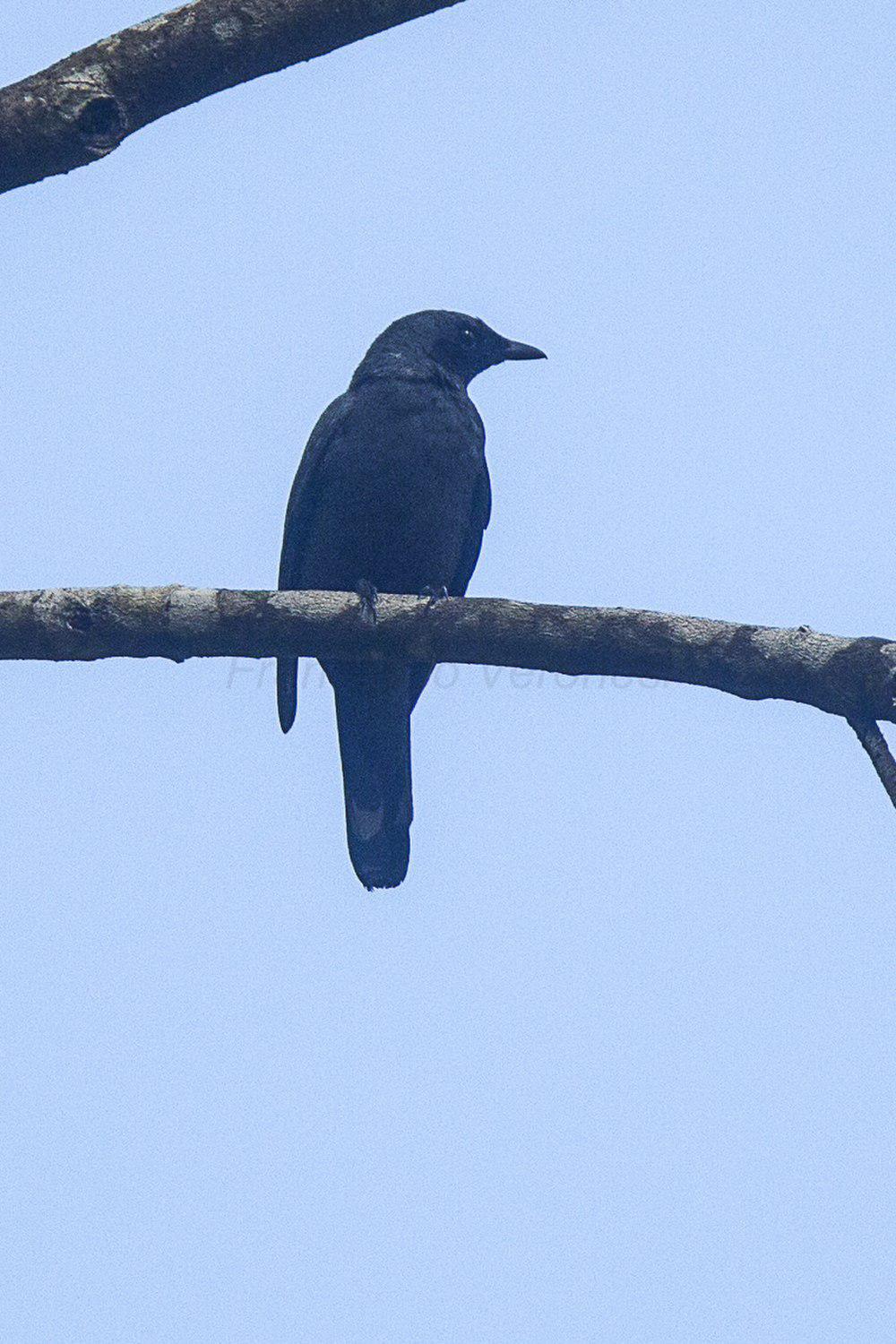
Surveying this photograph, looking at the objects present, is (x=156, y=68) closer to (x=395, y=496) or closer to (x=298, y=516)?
(x=395, y=496)

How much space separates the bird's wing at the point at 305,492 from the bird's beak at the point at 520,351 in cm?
110

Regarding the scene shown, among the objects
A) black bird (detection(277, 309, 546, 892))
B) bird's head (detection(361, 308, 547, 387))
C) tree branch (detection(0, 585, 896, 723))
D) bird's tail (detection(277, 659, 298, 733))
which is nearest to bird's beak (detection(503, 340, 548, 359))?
bird's head (detection(361, 308, 547, 387))

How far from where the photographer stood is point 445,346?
755cm

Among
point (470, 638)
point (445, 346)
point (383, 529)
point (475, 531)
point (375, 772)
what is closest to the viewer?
point (470, 638)

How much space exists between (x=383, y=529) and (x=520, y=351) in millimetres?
1825

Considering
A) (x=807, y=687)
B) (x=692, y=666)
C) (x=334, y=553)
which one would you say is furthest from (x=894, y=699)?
(x=334, y=553)

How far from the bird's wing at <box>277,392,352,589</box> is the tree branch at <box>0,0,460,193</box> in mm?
3431

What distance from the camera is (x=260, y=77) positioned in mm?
3541

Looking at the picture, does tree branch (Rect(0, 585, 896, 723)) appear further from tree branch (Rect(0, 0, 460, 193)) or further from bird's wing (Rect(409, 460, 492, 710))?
bird's wing (Rect(409, 460, 492, 710))

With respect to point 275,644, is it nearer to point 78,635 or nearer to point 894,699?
point 78,635

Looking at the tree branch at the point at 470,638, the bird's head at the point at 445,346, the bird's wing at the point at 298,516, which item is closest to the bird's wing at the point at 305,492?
the bird's wing at the point at 298,516

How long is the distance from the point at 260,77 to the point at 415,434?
323 centimetres

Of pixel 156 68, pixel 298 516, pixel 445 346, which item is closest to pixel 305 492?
pixel 298 516

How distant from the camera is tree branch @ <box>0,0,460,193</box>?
11.1 ft
